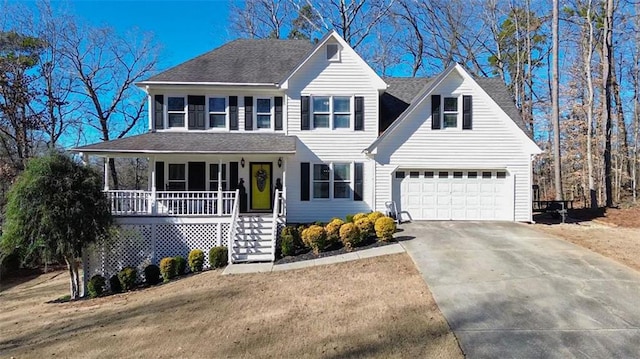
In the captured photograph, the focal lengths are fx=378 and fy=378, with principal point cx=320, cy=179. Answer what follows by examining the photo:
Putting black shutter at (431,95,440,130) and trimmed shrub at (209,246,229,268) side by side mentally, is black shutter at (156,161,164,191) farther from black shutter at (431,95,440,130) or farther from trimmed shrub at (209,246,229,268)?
black shutter at (431,95,440,130)

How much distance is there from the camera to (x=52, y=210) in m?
10.4

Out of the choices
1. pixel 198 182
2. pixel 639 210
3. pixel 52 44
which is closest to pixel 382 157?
pixel 198 182

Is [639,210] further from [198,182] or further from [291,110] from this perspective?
[198,182]

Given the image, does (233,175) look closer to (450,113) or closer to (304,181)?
(304,181)

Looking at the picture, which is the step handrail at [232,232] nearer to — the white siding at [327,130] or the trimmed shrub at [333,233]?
the trimmed shrub at [333,233]

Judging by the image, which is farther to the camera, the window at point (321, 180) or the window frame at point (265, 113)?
the window frame at point (265, 113)

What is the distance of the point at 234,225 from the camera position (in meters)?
11.9

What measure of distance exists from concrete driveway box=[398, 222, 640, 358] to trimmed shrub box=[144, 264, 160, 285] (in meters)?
7.54

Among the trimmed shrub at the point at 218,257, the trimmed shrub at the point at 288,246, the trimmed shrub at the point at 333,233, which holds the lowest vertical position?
the trimmed shrub at the point at 218,257

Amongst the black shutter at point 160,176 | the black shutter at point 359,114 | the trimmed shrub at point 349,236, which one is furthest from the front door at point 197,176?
the trimmed shrub at point 349,236

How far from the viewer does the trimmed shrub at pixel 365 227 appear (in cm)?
1166

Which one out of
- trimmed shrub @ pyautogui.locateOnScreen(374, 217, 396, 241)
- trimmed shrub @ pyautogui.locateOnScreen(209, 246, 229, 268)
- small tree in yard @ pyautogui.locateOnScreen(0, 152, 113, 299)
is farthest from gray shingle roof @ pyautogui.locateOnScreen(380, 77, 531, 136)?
small tree in yard @ pyautogui.locateOnScreen(0, 152, 113, 299)

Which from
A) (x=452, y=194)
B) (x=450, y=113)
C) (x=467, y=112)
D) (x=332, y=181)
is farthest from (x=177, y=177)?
(x=467, y=112)

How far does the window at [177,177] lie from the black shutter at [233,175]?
178 cm
